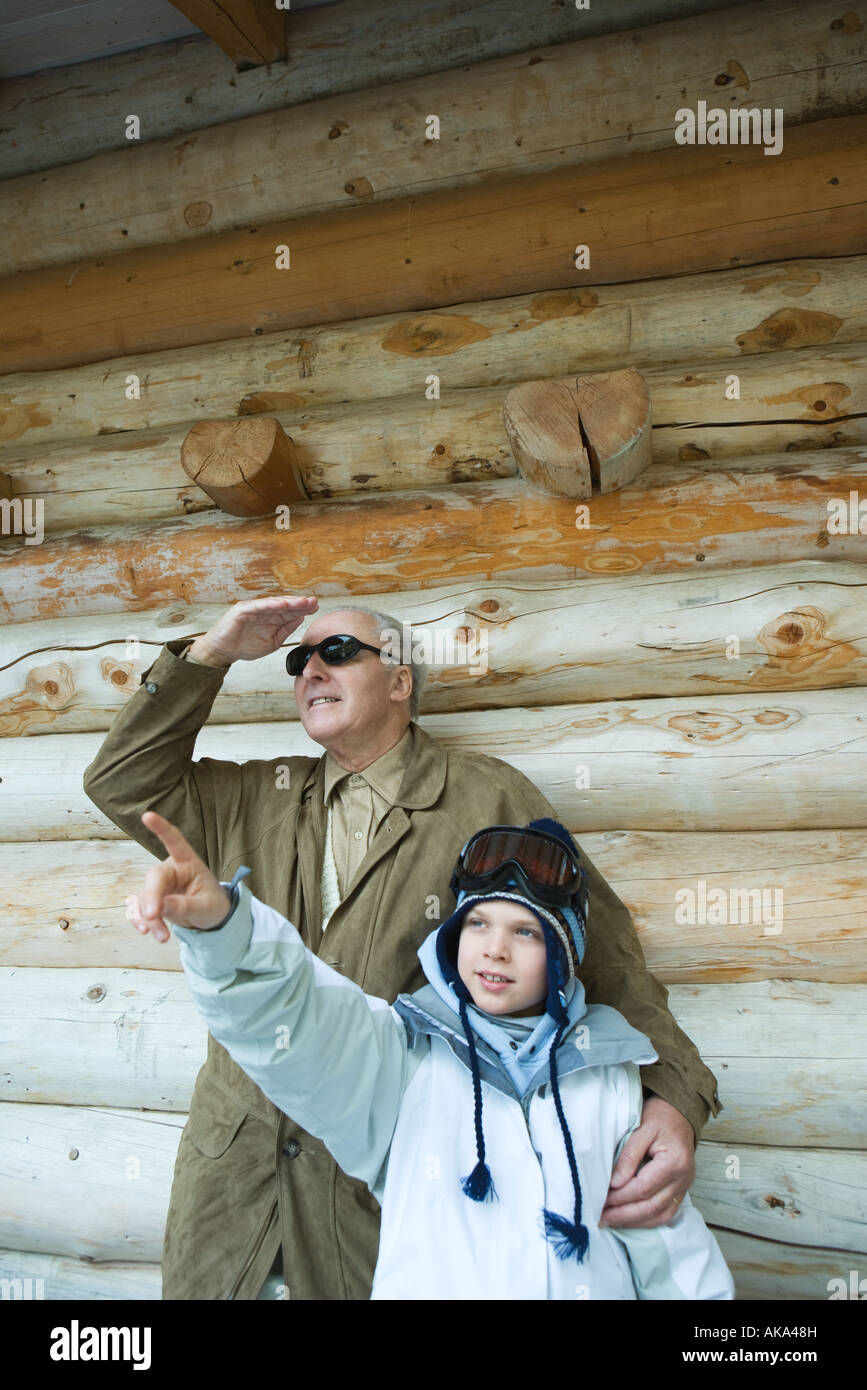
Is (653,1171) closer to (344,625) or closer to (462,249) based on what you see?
(344,625)

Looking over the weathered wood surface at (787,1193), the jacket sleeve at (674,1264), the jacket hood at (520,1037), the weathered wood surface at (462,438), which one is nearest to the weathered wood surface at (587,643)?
the weathered wood surface at (462,438)

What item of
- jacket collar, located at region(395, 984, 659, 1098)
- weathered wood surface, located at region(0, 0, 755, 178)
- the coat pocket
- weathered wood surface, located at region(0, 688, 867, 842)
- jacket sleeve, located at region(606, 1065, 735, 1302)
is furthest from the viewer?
weathered wood surface, located at region(0, 0, 755, 178)

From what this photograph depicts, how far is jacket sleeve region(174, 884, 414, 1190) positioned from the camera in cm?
222

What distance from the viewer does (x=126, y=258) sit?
18.0 feet

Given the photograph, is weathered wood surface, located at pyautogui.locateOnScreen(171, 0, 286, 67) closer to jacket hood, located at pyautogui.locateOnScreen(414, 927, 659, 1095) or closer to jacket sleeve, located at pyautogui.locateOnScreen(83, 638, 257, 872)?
jacket sleeve, located at pyautogui.locateOnScreen(83, 638, 257, 872)

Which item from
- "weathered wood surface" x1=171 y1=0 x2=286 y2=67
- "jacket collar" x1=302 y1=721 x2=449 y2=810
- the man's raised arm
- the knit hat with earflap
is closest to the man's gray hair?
"jacket collar" x1=302 y1=721 x2=449 y2=810

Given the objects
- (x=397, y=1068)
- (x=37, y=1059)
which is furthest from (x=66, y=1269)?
(x=397, y=1068)

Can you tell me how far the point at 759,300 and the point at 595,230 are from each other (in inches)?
33.1

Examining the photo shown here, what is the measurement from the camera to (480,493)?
4453 mm

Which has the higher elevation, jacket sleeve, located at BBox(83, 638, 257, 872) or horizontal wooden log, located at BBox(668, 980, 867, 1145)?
jacket sleeve, located at BBox(83, 638, 257, 872)

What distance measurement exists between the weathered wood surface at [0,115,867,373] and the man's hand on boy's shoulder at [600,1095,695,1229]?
377 cm

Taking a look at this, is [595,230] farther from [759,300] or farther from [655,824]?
[655,824]

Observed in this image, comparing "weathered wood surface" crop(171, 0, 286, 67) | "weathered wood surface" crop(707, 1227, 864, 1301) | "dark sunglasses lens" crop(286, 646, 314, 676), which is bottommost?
"weathered wood surface" crop(707, 1227, 864, 1301)

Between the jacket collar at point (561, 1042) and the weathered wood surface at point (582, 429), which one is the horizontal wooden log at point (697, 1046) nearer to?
the jacket collar at point (561, 1042)
